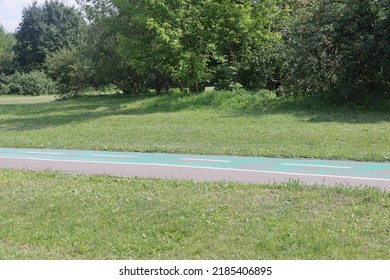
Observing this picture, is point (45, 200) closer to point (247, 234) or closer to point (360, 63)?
point (247, 234)

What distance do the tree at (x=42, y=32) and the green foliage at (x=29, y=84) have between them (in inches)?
240

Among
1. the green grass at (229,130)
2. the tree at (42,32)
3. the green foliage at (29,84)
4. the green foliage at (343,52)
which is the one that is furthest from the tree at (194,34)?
the tree at (42,32)

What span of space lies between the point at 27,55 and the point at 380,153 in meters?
70.9

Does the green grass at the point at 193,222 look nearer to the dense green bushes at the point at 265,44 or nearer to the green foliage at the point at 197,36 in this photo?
the dense green bushes at the point at 265,44

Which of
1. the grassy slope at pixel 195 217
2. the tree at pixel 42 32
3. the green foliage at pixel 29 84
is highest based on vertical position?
the tree at pixel 42 32

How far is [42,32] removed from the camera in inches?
2926

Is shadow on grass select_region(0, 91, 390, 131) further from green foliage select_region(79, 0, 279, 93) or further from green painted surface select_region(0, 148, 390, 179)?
green painted surface select_region(0, 148, 390, 179)

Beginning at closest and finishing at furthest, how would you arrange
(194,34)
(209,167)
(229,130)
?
(209,167) → (229,130) → (194,34)

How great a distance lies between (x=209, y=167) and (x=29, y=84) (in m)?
60.0

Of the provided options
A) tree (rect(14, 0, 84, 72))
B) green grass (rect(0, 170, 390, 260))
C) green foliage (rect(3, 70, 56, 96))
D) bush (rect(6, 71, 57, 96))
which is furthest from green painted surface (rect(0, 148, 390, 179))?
tree (rect(14, 0, 84, 72))

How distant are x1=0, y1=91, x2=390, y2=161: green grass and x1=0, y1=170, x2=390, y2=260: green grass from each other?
404cm

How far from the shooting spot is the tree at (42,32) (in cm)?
7406

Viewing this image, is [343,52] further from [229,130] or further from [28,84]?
[28,84]

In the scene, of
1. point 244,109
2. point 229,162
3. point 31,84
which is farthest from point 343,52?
point 31,84
